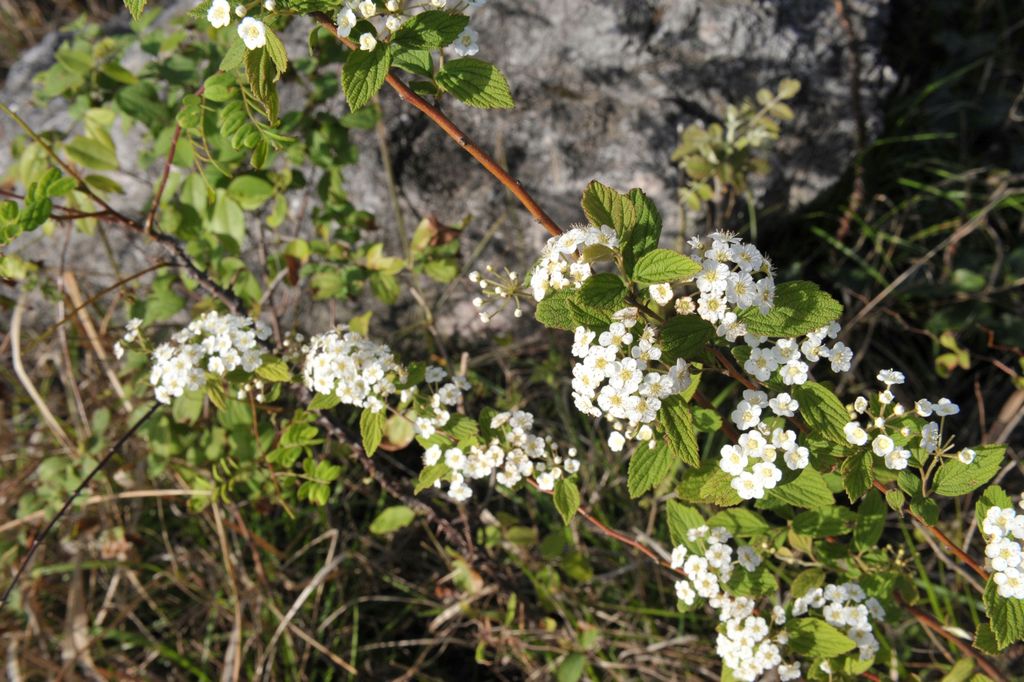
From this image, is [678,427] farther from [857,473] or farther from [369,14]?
[369,14]

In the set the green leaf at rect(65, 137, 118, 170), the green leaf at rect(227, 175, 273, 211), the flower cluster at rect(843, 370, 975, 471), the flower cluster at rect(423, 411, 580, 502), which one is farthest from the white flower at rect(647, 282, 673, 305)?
the green leaf at rect(65, 137, 118, 170)

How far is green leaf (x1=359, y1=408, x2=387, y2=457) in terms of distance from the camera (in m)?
1.45

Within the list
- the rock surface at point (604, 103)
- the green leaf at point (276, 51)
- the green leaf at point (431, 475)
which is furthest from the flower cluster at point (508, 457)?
the rock surface at point (604, 103)

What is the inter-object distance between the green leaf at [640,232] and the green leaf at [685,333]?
0.10 metres

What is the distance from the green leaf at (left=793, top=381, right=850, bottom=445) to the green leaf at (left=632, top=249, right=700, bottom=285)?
294 mm

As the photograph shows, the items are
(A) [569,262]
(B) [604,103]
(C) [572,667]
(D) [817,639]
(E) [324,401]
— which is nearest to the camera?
(A) [569,262]

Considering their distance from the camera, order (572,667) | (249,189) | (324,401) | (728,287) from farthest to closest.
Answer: (572,667), (249,189), (324,401), (728,287)

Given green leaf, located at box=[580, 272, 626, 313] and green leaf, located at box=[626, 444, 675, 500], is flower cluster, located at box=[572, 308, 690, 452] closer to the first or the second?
green leaf, located at box=[580, 272, 626, 313]

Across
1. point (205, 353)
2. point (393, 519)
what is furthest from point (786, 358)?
point (393, 519)

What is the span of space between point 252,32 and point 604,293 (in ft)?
1.95

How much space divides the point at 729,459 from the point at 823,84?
1.69m

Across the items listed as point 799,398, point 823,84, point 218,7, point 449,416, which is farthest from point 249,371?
point 823,84

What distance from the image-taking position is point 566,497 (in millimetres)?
1422

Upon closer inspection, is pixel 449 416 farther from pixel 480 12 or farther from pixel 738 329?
pixel 480 12
